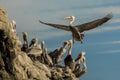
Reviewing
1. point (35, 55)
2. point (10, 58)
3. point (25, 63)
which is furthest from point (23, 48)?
point (10, 58)

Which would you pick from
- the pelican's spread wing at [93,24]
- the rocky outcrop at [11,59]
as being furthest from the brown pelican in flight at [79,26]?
the rocky outcrop at [11,59]

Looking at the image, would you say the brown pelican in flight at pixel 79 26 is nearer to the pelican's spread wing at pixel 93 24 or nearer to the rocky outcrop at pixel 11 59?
the pelican's spread wing at pixel 93 24

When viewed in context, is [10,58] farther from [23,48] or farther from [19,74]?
[23,48]

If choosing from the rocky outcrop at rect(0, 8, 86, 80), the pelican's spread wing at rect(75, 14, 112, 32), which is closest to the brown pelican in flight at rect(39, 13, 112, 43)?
the pelican's spread wing at rect(75, 14, 112, 32)

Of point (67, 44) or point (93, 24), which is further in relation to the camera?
point (67, 44)

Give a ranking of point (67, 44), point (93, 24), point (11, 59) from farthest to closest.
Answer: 1. point (67, 44)
2. point (93, 24)
3. point (11, 59)

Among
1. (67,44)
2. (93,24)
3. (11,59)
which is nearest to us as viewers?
(11,59)

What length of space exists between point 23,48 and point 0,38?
9603 millimetres

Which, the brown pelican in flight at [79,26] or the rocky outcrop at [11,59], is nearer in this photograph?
the rocky outcrop at [11,59]

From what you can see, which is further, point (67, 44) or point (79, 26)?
point (67, 44)

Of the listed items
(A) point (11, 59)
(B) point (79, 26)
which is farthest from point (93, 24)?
(A) point (11, 59)

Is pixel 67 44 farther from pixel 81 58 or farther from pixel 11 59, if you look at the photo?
pixel 11 59

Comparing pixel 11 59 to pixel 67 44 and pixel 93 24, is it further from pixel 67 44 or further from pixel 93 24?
pixel 67 44

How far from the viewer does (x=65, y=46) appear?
59.9 meters
